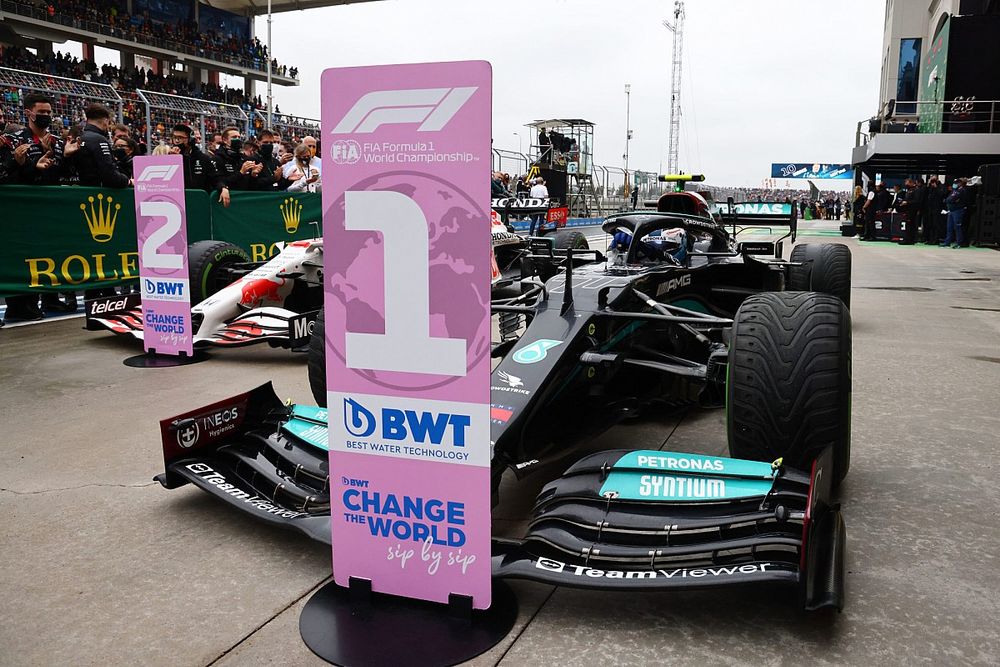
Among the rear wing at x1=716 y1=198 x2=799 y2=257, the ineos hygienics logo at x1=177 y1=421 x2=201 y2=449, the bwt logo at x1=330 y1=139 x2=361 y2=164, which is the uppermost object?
the bwt logo at x1=330 y1=139 x2=361 y2=164

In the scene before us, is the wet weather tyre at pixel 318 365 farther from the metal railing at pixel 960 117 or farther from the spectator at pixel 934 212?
the metal railing at pixel 960 117

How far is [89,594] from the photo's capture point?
2518 mm

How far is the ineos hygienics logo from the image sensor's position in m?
3.13

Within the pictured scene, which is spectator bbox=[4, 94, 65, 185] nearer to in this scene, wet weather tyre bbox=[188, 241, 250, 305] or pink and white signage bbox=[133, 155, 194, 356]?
wet weather tyre bbox=[188, 241, 250, 305]

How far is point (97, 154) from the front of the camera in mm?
7762

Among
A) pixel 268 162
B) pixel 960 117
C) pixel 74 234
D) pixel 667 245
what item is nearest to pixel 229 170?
pixel 268 162

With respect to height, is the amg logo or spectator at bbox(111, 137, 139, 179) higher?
spectator at bbox(111, 137, 139, 179)

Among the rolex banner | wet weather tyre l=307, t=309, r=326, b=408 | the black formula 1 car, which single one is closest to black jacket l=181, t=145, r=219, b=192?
the rolex banner

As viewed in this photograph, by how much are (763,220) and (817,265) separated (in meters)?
0.96

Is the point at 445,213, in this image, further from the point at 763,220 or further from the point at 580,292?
the point at 763,220

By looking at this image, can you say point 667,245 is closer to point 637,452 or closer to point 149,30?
point 637,452

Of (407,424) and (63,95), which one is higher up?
(63,95)

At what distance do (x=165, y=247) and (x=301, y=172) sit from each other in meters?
5.31

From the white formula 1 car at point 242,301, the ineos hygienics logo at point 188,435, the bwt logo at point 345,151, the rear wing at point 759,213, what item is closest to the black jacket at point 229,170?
the white formula 1 car at point 242,301
